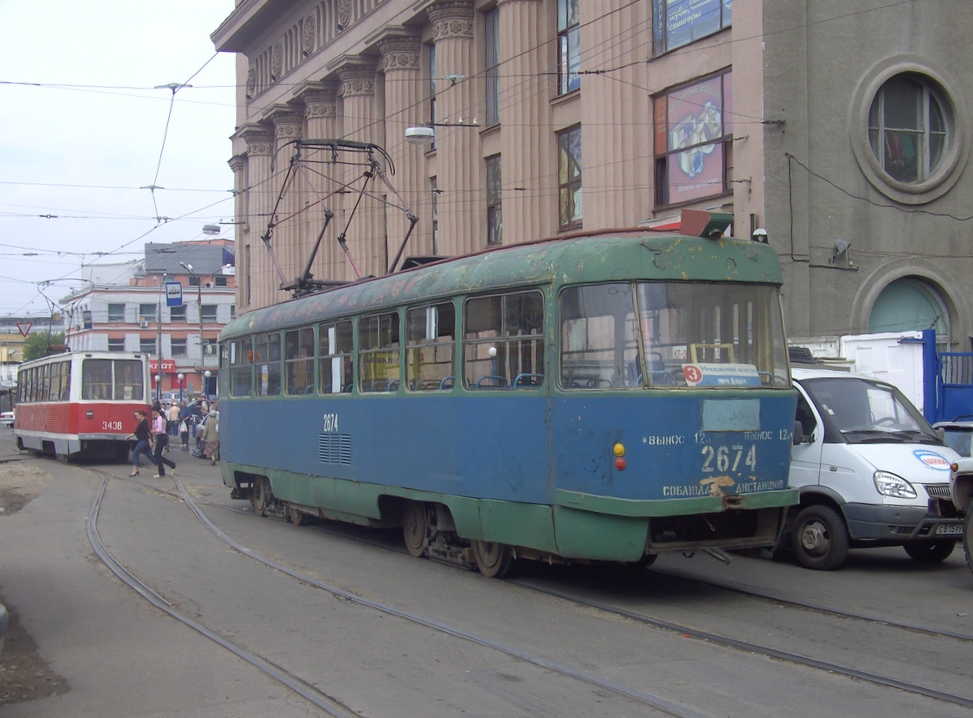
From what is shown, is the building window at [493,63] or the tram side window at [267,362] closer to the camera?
the tram side window at [267,362]

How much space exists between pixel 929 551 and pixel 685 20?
488 inches

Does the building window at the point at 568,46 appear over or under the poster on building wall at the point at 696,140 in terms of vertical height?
over

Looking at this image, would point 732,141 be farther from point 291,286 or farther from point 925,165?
point 291,286

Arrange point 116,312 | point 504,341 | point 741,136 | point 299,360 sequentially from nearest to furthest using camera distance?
point 504,341, point 299,360, point 741,136, point 116,312

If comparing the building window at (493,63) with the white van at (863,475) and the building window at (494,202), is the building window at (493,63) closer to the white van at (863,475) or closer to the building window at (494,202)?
the building window at (494,202)

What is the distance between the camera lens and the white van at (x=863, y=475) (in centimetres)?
1012

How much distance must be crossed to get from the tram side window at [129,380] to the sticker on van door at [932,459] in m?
22.8

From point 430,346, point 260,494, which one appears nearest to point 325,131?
point 260,494

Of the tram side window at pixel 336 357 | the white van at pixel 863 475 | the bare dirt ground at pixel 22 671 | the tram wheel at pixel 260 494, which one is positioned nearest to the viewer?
the bare dirt ground at pixel 22 671

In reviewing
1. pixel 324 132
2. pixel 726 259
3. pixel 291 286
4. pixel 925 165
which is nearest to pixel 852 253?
pixel 925 165

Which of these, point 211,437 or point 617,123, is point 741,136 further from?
point 211,437

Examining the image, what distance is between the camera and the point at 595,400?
333 inches

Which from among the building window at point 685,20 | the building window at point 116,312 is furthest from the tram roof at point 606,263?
the building window at point 116,312

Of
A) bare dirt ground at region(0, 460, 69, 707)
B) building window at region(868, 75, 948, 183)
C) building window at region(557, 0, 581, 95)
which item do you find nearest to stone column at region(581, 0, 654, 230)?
building window at region(557, 0, 581, 95)
